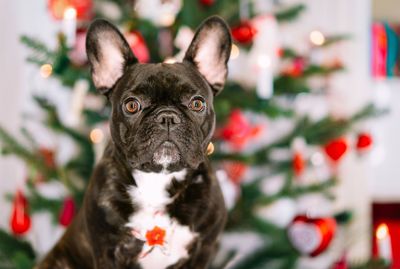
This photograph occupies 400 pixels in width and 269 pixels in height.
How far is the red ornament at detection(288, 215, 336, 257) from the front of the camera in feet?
4.97

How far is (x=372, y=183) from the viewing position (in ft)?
9.82

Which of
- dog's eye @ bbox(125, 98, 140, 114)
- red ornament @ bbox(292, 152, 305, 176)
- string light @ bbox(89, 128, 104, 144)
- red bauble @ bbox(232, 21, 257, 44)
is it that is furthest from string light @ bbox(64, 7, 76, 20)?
red ornament @ bbox(292, 152, 305, 176)

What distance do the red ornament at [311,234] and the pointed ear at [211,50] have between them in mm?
722

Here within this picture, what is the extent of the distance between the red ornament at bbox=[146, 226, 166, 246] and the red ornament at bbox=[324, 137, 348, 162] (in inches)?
42.8

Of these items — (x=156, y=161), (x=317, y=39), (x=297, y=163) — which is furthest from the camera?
(x=317, y=39)

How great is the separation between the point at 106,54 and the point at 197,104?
188 mm

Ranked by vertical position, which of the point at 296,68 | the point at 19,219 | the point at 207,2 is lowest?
the point at 19,219

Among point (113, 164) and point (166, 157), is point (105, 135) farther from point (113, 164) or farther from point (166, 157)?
point (166, 157)

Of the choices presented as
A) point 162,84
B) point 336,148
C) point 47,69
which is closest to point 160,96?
point 162,84

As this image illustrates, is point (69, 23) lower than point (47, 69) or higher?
higher

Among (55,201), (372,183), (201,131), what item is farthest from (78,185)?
(372,183)

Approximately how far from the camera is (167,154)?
0.82 m

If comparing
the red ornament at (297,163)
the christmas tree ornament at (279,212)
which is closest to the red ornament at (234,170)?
the red ornament at (297,163)

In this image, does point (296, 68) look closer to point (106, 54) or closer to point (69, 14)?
point (69, 14)
